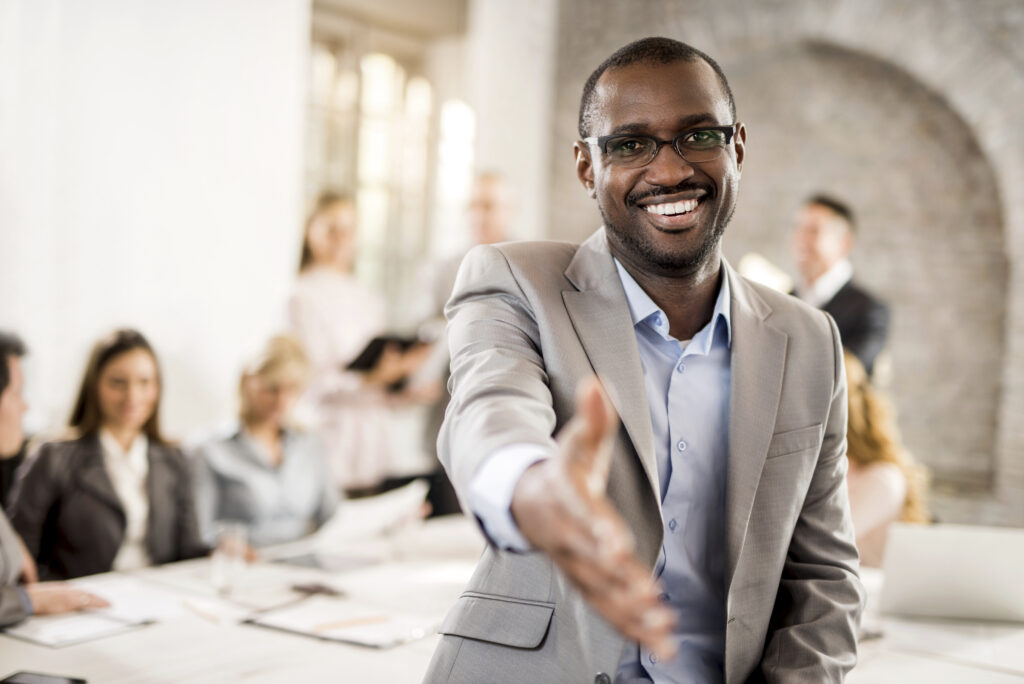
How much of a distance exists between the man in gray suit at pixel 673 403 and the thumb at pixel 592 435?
374 mm

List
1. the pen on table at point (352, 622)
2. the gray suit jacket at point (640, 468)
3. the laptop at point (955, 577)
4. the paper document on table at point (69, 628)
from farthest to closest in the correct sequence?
1. the laptop at point (955, 577)
2. the pen on table at point (352, 622)
3. the paper document on table at point (69, 628)
4. the gray suit jacket at point (640, 468)

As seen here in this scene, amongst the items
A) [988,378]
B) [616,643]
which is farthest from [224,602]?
[988,378]

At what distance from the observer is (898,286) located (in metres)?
5.82

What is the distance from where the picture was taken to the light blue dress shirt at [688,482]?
1393mm

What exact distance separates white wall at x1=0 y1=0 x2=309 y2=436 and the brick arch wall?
2.59m

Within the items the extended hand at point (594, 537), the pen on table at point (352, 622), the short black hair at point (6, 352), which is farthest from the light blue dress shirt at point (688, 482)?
the short black hair at point (6, 352)

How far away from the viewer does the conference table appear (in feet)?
5.56

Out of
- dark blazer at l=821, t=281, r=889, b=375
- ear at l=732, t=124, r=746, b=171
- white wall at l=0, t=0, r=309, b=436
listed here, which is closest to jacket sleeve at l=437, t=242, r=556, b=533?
ear at l=732, t=124, r=746, b=171

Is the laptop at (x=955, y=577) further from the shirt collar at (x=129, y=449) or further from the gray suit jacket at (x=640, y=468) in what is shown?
the shirt collar at (x=129, y=449)

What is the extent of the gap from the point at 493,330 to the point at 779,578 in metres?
0.59

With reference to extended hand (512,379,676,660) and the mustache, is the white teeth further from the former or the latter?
extended hand (512,379,676,660)

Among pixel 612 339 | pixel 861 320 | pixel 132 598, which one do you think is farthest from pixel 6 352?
pixel 861 320

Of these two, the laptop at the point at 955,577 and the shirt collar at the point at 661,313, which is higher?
the shirt collar at the point at 661,313

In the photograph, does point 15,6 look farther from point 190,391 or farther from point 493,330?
point 493,330
